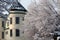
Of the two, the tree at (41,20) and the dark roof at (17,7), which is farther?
the tree at (41,20)

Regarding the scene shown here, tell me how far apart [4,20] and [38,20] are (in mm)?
647

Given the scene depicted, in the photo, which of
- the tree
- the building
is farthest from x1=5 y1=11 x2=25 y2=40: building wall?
the tree

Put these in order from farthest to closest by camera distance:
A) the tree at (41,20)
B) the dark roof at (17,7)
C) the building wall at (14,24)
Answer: the tree at (41,20), the dark roof at (17,7), the building wall at (14,24)

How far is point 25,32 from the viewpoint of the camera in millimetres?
4422

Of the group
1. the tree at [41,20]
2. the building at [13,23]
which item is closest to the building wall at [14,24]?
the building at [13,23]

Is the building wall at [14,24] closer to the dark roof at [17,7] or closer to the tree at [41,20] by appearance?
the dark roof at [17,7]

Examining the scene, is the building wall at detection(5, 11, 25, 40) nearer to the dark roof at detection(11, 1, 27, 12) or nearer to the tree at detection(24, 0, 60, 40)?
the dark roof at detection(11, 1, 27, 12)

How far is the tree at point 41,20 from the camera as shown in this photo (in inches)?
173

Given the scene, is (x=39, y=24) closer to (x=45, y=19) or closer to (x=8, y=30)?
(x=45, y=19)

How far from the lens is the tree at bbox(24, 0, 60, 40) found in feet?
14.4

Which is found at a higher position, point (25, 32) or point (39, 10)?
point (39, 10)

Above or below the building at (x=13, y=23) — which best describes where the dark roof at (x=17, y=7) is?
above

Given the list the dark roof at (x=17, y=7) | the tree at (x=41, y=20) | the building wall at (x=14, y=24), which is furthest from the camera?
the tree at (x=41, y=20)

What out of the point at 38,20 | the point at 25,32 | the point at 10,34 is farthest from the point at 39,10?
the point at 10,34
